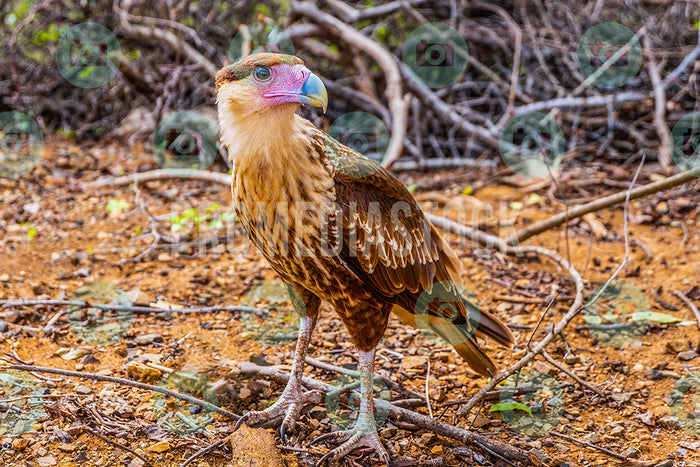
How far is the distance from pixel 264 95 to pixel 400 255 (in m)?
1.00

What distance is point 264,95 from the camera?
8.39ft

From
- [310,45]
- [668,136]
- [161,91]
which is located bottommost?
[668,136]

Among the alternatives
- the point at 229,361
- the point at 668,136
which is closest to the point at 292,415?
the point at 229,361

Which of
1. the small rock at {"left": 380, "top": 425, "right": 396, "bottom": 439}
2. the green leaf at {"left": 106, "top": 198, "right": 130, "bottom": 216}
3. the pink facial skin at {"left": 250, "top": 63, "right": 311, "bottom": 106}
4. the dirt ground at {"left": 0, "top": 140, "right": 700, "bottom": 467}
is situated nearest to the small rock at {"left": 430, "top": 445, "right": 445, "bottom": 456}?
the dirt ground at {"left": 0, "top": 140, "right": 700, "bottom": 467}

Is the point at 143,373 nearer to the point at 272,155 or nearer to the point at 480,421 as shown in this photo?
the point at 272,155

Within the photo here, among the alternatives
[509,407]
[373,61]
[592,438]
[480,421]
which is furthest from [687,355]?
[373,61]

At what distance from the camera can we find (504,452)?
277 cm

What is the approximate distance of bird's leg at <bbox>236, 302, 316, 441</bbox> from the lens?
117 inches

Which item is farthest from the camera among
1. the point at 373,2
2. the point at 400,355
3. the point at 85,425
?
the point at 373,2

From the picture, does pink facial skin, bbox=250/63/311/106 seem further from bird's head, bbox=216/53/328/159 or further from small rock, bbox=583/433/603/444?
small rock, bbox=583/433/603/444

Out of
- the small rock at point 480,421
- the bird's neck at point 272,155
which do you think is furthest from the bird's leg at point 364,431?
the bird's neck at point 272,155

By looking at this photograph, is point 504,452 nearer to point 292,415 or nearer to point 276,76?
point 292,415

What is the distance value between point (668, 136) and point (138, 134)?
5728mm

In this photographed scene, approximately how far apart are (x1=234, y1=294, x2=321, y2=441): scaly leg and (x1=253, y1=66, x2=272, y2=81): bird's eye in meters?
1.17
